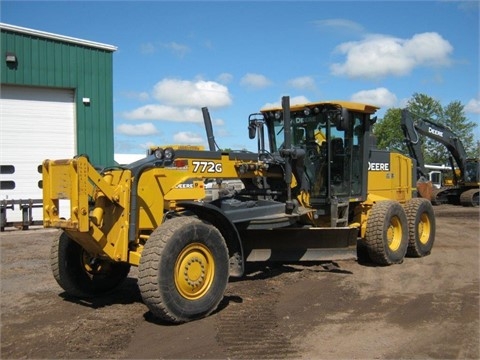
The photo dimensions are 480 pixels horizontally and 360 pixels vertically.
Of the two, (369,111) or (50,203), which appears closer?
(50,203)

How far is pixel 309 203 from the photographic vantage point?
912 cm

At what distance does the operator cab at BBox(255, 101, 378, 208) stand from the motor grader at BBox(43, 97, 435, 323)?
0.7 inches

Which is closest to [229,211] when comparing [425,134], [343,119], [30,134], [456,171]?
[343,119]

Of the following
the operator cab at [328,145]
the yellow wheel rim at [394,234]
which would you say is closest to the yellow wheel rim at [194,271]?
the operator cab at [328,145]

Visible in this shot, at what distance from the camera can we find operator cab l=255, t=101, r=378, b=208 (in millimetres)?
9062

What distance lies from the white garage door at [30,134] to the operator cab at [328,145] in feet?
33.2

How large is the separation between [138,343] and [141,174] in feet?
6.48

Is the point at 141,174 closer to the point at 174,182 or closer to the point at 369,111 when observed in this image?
the point at 174,182

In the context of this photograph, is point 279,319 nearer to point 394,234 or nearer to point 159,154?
point 159,154

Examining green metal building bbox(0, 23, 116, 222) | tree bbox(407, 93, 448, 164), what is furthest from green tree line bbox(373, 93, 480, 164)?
green metal building bbox(0, 23, 116, 222)

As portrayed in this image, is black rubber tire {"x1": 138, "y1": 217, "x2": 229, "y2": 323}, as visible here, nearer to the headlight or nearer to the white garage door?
the headlight

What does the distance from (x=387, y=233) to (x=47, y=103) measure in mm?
12340

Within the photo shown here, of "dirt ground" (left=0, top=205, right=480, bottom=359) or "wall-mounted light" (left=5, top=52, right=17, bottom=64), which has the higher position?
"wall-mounted light" (left=5, top=52, right=17, bottom=64)

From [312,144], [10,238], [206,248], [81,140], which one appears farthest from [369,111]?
[81,140]
